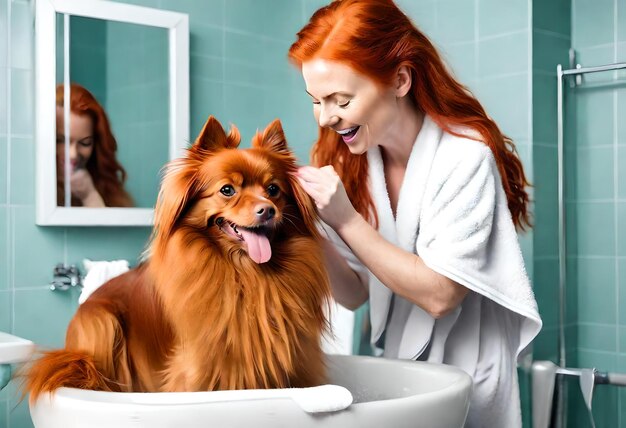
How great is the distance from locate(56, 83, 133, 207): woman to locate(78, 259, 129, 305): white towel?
0.62 feet

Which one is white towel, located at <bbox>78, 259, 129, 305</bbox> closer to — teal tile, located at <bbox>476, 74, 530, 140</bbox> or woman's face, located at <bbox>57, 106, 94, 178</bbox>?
woman's face, located at <bbox>57, 106, 94, 178</bbox>

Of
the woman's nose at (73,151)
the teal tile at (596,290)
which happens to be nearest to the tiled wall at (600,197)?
the teal tile at (596,290)

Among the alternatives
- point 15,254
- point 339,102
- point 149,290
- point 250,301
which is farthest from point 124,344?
point 15,254

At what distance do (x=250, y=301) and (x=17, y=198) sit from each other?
1461 millimetres

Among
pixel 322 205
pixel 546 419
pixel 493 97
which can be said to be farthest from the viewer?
pixel 493 97

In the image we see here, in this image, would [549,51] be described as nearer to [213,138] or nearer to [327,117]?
[327,117]

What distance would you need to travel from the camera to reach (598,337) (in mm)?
2455

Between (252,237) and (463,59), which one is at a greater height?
(463,59)

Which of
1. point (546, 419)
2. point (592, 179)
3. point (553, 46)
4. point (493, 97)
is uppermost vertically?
point (553, 46)

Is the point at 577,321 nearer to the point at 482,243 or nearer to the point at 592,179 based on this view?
the point at 592,179

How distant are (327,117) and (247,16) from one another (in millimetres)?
1643

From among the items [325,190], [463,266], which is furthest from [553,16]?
[325,190]

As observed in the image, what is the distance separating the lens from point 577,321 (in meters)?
2.50

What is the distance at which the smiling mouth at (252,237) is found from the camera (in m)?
1.04
